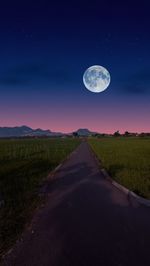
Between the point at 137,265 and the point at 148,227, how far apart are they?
5.70 ft

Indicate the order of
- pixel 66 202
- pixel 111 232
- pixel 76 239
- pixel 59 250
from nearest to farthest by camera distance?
pixel 59 250, pixel 76 239, pixel 111 232, pixel 66 202

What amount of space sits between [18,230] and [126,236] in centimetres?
291

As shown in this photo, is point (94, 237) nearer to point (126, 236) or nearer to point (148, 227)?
point (126, 236)

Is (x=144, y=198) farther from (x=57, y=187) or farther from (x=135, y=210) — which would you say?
(x=57, y=187)

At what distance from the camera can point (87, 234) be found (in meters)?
4.73

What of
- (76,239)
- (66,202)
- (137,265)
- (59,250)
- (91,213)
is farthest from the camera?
(66,202)

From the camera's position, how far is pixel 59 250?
4.06 metres

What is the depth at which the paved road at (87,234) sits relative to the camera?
148 inches

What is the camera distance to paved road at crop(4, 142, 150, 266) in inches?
148

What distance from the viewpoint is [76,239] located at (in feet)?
14.8

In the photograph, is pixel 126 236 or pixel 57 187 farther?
pixel 57 187

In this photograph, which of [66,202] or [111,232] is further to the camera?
[66,202]

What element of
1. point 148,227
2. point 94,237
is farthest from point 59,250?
point 148,227

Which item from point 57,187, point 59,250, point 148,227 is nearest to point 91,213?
point 148,227
